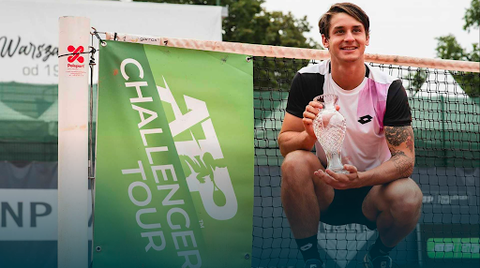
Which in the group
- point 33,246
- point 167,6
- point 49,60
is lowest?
point 33,246

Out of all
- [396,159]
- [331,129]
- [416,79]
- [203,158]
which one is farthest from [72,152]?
[416,79]

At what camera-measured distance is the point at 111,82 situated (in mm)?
4176

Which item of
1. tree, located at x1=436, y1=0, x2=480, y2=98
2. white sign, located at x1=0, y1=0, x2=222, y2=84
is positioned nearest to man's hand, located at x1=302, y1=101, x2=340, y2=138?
white sign, located at x1=0, y1=0, x2=222, y2=84

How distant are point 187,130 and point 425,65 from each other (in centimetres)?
214

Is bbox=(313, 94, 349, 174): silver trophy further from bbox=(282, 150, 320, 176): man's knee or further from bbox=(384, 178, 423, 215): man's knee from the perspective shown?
bbox=(384, 178, 423, 215): man's knee

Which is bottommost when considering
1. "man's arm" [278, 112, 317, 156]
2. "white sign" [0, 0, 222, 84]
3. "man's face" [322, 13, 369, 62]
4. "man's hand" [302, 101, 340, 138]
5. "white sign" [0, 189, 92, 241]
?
"white sign" [0, 189, 92, 241]

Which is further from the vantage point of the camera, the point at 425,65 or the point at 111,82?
the point at 425,65

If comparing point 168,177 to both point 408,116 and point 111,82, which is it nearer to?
point 111,82

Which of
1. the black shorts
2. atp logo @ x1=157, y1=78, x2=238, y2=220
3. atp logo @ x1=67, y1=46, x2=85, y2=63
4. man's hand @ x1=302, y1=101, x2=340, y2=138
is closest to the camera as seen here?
man's hand @ x1=302, y1=101, x2=340, y2=138

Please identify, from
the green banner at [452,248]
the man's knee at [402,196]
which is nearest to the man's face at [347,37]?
the man's knee at [402,196]

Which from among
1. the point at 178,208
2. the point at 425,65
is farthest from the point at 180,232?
the point at 425,65

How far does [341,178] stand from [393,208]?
57cm

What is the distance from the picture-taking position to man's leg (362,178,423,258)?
4.21 meters

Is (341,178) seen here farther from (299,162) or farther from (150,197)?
(150,197)
